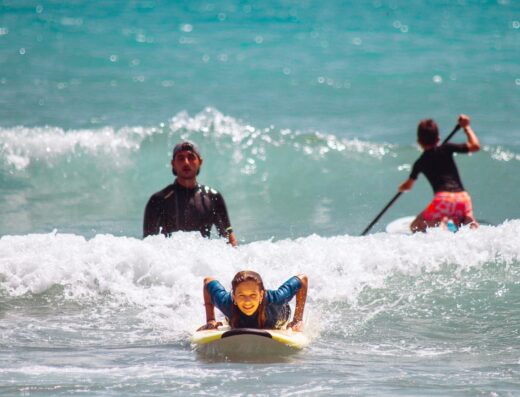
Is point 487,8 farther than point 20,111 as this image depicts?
Yes

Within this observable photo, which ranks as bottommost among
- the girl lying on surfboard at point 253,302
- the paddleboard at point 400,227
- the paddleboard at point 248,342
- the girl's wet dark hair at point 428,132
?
the paddleboard at point 248,342

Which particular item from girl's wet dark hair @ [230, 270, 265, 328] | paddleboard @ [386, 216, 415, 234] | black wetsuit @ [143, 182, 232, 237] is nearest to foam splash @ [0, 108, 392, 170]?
paddleboard @ [386, 216, 415, 234]

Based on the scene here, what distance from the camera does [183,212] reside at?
8531 millimetres

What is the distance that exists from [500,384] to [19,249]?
14.6 feet

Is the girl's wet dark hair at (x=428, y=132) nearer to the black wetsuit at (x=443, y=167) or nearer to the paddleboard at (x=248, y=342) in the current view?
the black wetsuit at (x=443, y=167)

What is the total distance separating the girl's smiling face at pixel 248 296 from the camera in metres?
6.56

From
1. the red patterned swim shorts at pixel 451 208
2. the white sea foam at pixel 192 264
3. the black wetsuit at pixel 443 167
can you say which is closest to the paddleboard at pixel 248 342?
the white sea foam at pixel 192 264

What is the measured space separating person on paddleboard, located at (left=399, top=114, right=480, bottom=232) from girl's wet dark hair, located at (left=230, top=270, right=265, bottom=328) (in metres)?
3.58

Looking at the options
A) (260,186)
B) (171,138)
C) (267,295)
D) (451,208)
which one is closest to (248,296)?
(267,295)

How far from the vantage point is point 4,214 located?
13391 mm

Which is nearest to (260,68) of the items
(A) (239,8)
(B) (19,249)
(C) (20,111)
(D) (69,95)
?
(D) (69,95)

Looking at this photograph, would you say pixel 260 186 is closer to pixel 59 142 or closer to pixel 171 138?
pixel 171 138

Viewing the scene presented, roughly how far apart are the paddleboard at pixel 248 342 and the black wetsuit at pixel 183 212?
1886mm

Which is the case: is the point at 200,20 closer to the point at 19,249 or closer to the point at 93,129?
the point at 93,129
